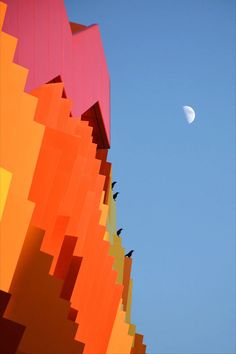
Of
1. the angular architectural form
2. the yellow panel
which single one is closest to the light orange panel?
the angular architectural form

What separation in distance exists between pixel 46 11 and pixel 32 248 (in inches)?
235

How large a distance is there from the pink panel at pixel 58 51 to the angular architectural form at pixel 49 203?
23 millimetres

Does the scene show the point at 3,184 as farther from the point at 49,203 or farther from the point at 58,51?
the point at 58,51

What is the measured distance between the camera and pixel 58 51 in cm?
1188

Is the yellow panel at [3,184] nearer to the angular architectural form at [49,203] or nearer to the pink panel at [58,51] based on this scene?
the angular architectural form at [49,203]

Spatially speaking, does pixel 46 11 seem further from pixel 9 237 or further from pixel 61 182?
pixel 9 237

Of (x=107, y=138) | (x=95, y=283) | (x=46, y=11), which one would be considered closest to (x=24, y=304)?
(x=95, y=283)

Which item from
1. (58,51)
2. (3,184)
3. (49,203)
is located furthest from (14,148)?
(58,51)

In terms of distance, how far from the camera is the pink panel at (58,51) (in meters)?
9.73

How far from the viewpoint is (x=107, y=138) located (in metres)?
17.8

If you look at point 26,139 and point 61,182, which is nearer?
point 26,139

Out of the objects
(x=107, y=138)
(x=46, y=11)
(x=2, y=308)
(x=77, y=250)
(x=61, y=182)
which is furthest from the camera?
(x=107, y=138)

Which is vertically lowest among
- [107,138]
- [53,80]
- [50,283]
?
[50,283]

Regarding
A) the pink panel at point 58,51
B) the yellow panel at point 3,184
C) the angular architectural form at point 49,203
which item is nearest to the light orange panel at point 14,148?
the angular architectural form at point 49,203
